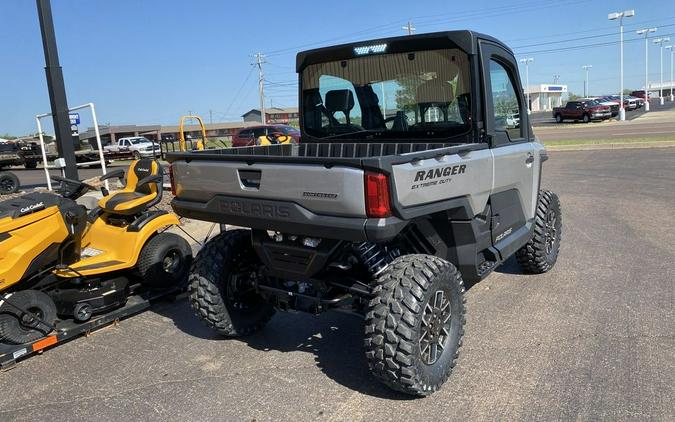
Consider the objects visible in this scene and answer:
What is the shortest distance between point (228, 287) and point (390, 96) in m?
2.04

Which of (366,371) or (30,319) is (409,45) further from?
(30,319)

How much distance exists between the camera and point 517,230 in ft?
15.5

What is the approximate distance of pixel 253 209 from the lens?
346cm

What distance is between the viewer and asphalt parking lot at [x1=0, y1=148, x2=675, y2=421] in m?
3.21

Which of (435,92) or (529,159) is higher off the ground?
(435,92)

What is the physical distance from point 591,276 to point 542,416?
9.33 ft

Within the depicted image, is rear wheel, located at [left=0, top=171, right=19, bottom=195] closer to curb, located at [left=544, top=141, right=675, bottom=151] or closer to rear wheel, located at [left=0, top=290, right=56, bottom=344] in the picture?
rear wheel, located at [left=0, top=290, right=56, bottom=344]

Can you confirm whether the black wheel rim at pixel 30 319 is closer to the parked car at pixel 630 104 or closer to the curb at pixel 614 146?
the curb at pixel 614 146

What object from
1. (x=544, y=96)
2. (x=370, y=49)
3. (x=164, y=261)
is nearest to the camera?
(x=370, y=49)

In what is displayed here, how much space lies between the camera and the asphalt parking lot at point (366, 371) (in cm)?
321

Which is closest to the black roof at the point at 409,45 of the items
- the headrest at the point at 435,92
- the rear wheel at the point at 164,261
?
the headrest at the point at 435,92

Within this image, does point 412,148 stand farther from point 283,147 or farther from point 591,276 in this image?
point 591,276

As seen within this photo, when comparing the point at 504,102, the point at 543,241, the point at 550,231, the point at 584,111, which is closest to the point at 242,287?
Result: the point at 504,102

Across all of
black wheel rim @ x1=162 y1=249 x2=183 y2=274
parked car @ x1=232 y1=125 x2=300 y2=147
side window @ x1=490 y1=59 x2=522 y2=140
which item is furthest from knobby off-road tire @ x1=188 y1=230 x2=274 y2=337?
parked car @ x1=232 y1=125 x2=300 y2=147
